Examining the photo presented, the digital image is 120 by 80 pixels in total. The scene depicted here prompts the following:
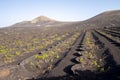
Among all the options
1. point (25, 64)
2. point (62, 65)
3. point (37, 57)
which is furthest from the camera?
point (37, 57)

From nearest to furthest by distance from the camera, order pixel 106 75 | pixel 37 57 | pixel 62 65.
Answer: pixel 106 75 → pixel 62 65 → pixel 37 57

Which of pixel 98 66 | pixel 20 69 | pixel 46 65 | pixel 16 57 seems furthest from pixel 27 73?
pixel 16 57

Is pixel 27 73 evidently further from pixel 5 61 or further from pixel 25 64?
pixel 5 61

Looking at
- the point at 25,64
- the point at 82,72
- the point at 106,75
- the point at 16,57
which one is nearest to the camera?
the point at 106,75

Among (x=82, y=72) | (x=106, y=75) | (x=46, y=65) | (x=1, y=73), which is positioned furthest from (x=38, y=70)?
(x=106, y=75)

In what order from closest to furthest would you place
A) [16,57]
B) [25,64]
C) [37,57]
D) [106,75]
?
[106,75] < [25,64] < [37,57] < [16,57]

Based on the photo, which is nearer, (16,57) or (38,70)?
(38,70)

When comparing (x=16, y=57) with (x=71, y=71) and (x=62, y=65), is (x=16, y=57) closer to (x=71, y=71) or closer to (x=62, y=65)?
(x=62, y=65)

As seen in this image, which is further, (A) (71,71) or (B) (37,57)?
(B) (37,57)
